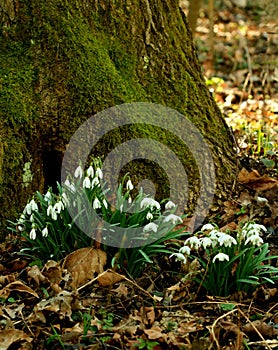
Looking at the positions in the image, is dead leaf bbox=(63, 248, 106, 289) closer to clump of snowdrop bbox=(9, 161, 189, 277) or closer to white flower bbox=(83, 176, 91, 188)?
clump of snowdrop bbox=(9, 161, 189, 277)

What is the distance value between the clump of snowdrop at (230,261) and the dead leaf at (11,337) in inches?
34.9

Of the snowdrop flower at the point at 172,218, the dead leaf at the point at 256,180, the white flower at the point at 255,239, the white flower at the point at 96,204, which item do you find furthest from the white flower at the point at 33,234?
the dead leaf at the point at 256,180

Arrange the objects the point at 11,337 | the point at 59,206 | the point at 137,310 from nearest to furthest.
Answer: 1. the point at 11,337
2. the point at 137,310
3. the point at 59,206

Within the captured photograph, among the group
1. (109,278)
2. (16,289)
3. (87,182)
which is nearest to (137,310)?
(109,278)

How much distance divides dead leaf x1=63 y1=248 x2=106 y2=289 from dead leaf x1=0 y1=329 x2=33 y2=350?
519 mm

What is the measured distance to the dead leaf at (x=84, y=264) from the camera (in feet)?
9.90

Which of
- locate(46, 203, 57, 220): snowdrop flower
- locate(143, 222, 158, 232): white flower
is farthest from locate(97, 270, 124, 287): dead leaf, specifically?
locate(46, 203, 57, 220): snowdrop flower

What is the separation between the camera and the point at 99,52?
369cm

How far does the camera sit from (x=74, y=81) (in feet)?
11.7

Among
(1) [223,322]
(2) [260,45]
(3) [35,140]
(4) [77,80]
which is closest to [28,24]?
(4) [77,80]

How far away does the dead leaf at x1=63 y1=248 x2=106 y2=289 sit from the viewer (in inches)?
119

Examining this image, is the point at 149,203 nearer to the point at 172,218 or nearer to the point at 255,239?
the point at 172,218

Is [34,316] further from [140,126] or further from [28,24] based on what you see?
[28,24]

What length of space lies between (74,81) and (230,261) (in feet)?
5.01
